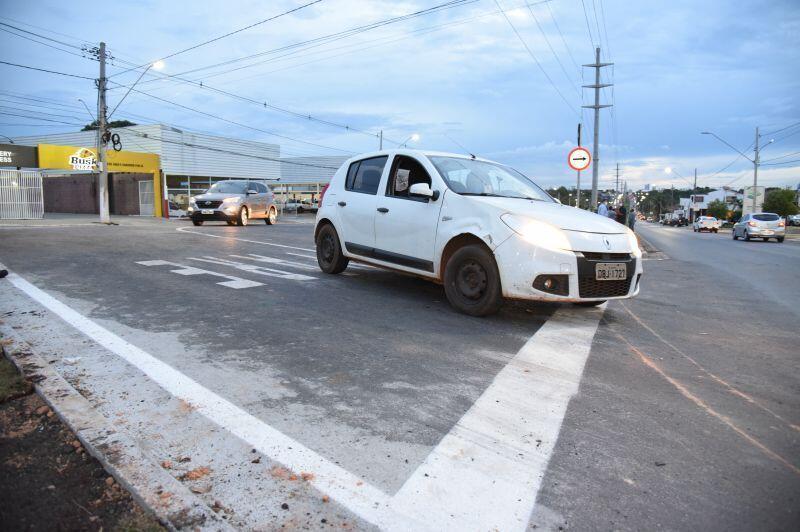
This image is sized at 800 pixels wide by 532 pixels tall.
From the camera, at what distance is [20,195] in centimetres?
2803

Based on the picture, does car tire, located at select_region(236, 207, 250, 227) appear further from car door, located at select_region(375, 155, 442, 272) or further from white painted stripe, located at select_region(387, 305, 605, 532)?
white painted stripe, located at select_region(387, 305, 605, 532)

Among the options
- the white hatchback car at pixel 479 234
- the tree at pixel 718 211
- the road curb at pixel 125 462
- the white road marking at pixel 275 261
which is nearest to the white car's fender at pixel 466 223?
the white hatchback car at pixel 479 234

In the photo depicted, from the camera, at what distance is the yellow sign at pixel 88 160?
113 ft

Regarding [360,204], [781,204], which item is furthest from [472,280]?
[781,204]

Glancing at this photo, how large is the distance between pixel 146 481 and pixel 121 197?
1621 inches

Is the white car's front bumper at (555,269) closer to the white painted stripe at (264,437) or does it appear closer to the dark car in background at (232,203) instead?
the white painted stripe at (264,437)

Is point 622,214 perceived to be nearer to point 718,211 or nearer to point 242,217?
point 242,217

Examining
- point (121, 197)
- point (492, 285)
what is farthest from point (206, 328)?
point (121, 197)

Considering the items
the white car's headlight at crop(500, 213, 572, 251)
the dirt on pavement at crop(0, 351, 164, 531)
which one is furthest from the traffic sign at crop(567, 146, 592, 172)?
the dirt on pavement at crop(0, 351, 164, 531)

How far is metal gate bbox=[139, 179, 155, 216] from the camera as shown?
36.4 metres

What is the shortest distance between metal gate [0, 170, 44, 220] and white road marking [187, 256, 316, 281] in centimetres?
2396

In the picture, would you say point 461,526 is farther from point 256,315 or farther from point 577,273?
point 256,315

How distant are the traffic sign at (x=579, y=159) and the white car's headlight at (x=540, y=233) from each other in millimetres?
13471

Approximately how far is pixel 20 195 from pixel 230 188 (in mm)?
13812
